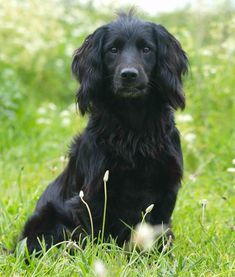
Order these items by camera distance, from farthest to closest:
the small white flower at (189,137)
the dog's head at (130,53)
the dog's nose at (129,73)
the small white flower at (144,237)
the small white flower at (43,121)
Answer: the small white flower at (43,121)
the small white flower at (189,137)
the dog's head at (130,53)
the dog's nose at (129,73)
the small white flower at (144,237)

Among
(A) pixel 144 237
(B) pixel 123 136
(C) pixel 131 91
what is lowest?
(A) pixel 144 237

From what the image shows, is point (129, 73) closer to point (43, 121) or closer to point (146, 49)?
point (146, 49)

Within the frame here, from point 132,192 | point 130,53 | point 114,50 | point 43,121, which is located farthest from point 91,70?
Result: point 43,121

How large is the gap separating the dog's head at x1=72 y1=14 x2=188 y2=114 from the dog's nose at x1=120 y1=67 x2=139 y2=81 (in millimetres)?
138

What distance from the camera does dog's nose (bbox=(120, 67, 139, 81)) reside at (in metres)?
3.48

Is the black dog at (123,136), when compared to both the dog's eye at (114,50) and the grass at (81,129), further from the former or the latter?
the grass at (81,129)

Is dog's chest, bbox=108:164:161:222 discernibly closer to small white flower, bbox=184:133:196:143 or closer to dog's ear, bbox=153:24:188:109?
dog's ear, bbox=153:24:188:109

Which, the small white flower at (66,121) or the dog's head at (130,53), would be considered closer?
the dog's head at (130,53)

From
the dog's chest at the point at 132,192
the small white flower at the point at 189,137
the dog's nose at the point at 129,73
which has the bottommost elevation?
the small white flower at the point at 189,137

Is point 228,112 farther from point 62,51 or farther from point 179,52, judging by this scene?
point 62,51

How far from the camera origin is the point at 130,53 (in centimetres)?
363

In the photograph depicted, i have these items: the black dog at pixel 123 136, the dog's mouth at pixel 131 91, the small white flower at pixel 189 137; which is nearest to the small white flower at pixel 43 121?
the small white flower at pixel 189 137

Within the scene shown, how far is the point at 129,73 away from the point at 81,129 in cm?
130

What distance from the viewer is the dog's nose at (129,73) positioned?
3479mm
